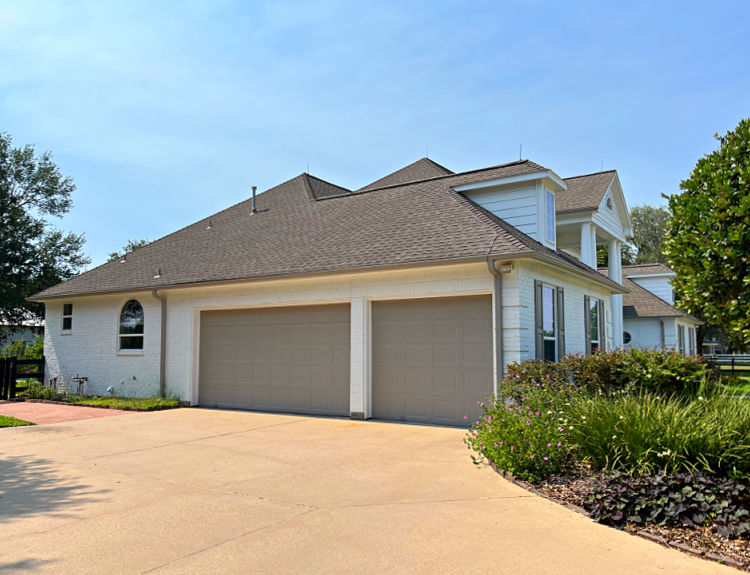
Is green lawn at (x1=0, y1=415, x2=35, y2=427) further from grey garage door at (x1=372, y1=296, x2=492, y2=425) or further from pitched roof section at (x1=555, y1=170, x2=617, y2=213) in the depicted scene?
pitched roof section at (x1=555, y1=170, x2=617, y2=213)

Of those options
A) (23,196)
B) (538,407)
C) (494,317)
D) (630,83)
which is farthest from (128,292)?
(23,196)

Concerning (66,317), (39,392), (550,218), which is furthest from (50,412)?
(550,218)

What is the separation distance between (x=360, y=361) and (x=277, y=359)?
8.41ft

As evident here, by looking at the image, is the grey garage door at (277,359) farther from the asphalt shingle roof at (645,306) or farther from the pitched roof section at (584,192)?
the asphalt shingle roof at (645,306)

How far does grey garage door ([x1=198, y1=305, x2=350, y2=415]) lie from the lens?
40.5 feet

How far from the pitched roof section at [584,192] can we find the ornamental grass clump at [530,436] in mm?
9837

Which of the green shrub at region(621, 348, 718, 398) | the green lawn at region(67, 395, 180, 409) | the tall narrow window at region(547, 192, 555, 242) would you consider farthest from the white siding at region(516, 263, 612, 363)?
the green lawn at region(67, 395, 180, 409)

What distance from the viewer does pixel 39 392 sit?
54.2 feet

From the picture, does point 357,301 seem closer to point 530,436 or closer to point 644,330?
point 530,436

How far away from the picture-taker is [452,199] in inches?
526

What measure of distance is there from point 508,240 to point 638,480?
586 cm

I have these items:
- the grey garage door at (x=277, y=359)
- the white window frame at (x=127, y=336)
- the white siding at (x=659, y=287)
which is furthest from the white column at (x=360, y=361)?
the white siding at (x=659, y=287)

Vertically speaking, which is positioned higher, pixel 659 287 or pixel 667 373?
pixel 659 287

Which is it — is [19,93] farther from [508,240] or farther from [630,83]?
[630,83]
